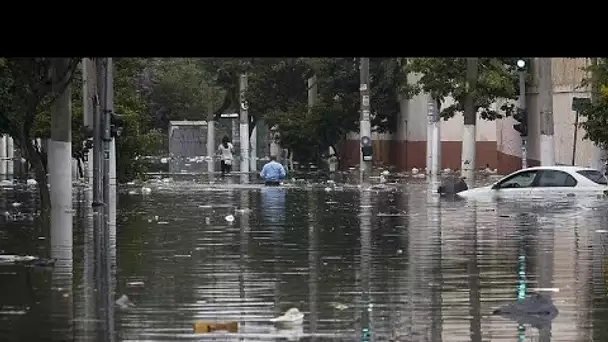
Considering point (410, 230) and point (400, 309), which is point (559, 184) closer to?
point (410, 230)

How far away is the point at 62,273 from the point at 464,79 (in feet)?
112

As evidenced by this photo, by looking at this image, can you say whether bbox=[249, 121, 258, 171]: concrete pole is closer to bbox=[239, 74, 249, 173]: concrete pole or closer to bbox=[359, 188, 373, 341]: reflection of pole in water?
bbox=[239, 74, 249, 173]: concrete pole

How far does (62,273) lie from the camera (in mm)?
19406

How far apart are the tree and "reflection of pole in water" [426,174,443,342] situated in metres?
7.56

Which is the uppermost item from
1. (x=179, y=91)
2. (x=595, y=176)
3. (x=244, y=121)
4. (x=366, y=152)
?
(x=179, y=91)

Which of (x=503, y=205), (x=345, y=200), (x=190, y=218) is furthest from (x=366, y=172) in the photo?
(x=190, y=218)

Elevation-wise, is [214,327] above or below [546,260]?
below

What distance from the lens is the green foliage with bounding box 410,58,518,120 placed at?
169 feet

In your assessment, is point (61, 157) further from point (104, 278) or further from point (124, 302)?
point (124, 302)

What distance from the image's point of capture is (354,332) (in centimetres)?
1445

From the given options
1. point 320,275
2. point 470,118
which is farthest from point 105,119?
point 470,118

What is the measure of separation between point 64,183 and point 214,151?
200ft

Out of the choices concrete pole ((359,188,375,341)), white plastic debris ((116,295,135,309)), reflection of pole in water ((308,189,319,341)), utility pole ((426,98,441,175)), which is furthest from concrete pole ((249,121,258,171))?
white plastic debris ((116,295,135,309))

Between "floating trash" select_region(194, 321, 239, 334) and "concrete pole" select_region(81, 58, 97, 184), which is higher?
"concrete pole" select_region(81, 58, 97, 184)
